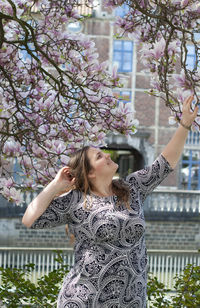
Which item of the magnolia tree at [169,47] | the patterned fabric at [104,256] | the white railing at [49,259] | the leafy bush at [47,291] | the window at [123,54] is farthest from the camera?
the window at [123,54]

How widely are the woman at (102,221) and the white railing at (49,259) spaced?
3.91 meters

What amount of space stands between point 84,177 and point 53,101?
1.55m

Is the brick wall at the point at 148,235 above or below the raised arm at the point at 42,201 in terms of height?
below

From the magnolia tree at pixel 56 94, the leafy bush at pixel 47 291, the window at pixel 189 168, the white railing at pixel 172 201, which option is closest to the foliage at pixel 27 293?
the leafy bush at pixel 47 291

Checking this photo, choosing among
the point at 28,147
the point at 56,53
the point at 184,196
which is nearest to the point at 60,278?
the point at 28,147

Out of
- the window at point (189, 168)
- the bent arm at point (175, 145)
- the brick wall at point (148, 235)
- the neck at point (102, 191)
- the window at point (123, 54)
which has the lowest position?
the brick wall at point (148, 235)

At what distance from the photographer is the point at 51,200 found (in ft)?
7.38

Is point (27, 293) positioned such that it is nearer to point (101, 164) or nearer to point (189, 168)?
point (101, 164)

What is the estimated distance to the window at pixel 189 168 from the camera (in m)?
17.9

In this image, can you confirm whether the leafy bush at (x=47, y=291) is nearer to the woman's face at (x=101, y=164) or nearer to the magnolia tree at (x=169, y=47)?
the magnolia tree at (x=169, y=47)

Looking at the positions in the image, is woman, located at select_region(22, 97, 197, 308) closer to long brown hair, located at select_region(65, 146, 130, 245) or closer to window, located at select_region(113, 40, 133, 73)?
long brown hair, located at select_region(65, 146, 130, 245)

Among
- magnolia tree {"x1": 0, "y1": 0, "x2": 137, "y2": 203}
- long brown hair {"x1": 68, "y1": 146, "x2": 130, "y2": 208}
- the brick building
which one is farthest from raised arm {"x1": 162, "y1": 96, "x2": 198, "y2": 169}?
the brick building

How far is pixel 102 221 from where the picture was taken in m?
2.19

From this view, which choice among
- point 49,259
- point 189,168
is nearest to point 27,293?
point 49,259
